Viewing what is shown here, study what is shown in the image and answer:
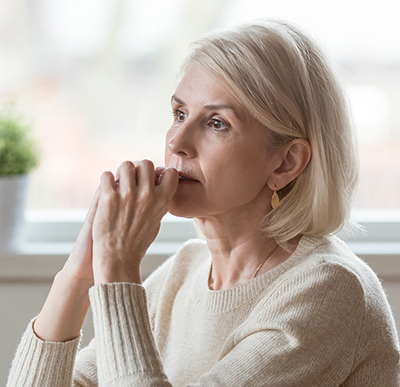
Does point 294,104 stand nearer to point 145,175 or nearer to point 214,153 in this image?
point 214,153

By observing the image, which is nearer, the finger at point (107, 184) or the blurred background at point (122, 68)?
the finger at point (107, 184)

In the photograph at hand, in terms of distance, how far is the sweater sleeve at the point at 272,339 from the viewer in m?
0.94

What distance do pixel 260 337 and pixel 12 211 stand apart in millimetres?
1210

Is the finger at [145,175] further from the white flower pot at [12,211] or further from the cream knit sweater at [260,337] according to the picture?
the white flower pot at [12,211]

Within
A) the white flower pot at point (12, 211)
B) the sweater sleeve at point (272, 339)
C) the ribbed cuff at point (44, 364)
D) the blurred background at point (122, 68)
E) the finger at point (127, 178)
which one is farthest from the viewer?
the blurred background at point (122, 68)

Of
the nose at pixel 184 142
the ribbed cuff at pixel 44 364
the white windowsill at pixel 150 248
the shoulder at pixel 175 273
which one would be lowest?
the white windowsill at pixel 150 248

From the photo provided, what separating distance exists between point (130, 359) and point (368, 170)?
4.96 feet

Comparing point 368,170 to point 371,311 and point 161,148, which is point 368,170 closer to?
point 161,148

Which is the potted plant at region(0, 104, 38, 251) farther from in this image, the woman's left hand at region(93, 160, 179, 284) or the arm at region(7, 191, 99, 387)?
the woman's left hand at region(93, 160, 179, 284)

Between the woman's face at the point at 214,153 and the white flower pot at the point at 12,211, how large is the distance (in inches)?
35.0

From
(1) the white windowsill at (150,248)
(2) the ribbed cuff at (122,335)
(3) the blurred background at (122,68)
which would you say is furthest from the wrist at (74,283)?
(3) the blurred background at (122,68)

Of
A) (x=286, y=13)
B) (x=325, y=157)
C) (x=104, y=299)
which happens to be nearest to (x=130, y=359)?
(x=104, y=299)

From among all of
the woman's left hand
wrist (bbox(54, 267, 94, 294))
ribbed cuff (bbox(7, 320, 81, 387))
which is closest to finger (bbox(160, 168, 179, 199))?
the woman's left hand

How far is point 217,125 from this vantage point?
1.16m
